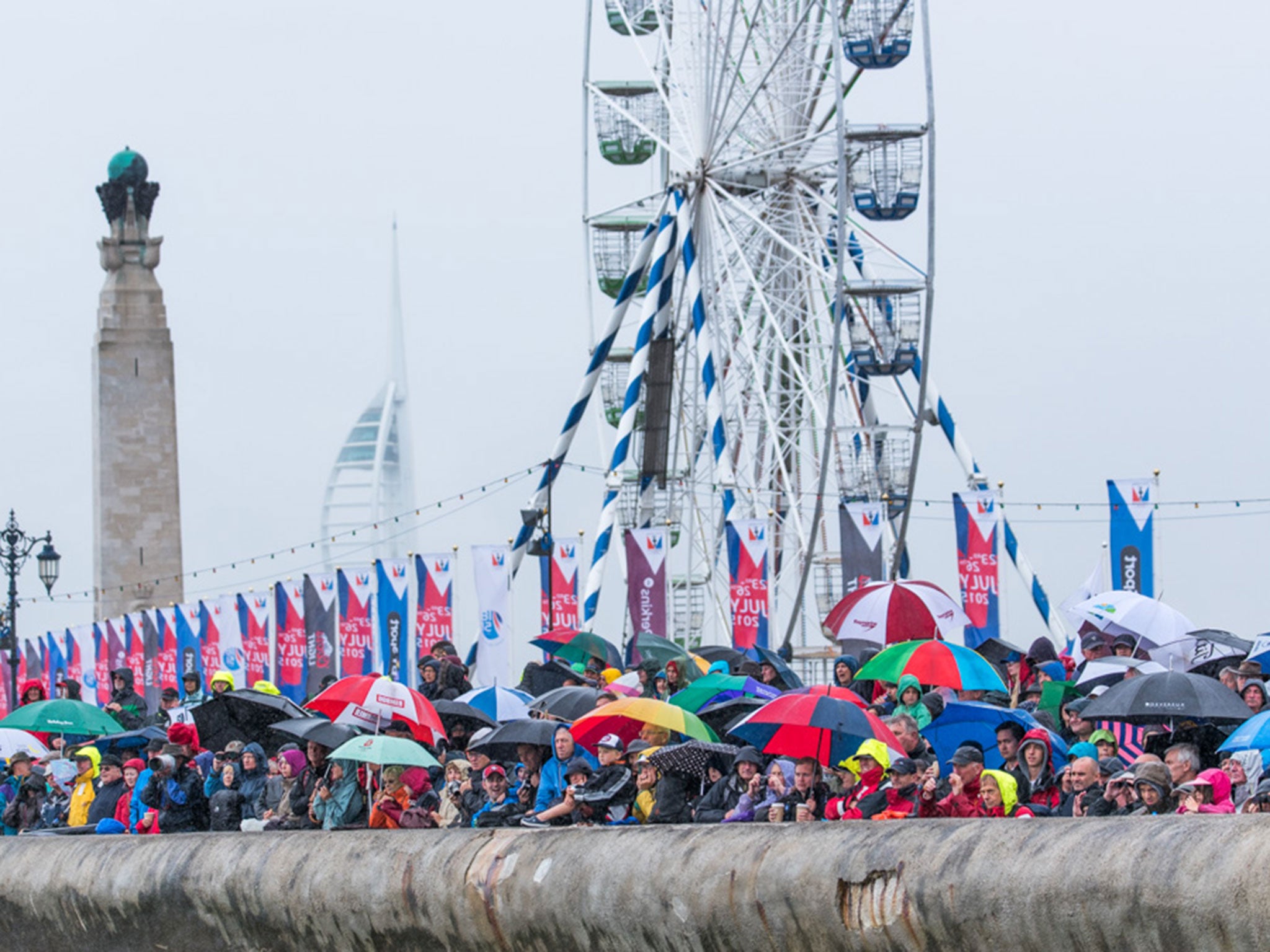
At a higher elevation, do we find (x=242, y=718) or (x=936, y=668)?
(x=936, y=668)

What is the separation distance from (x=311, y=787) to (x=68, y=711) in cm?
592

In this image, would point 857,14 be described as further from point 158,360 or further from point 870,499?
point 158,360

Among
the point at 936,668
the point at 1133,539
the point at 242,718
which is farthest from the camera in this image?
the point at 1133,539

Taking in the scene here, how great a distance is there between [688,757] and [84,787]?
492 cm

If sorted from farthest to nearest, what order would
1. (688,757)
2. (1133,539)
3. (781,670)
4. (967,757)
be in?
(1133,539) < (781,670) < (688,757) < (967,757)

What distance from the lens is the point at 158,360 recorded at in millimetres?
54875

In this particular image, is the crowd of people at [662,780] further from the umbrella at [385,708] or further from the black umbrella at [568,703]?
the black umbrella at [568,703]

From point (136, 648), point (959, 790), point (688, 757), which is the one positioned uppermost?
point (959, 790)

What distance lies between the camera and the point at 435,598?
33.3 metres

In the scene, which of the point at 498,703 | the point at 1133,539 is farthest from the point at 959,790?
the point at 1133,539

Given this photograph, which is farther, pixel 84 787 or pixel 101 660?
pixel 101 660

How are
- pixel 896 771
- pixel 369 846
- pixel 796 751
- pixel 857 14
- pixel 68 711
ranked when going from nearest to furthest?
pixel 369 846 → pixel 896 771 → pixel 796 751 → pixel 68 711 → pixel 857 14


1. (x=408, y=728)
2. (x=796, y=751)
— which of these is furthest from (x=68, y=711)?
(x=796, y=751)

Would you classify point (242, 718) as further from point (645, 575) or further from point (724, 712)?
point (645, 575)
